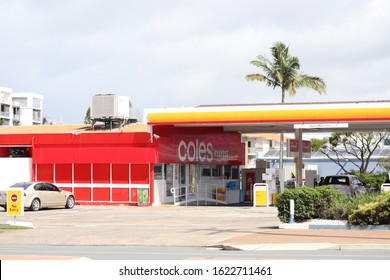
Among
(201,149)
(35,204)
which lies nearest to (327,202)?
(35,204)

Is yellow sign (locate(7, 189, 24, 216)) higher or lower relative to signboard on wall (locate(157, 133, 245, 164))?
lower

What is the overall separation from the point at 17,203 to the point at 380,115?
20.1 meters

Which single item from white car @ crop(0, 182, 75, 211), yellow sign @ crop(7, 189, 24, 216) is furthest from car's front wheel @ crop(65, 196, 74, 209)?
yellow sign @ crop(7, 189, 24, 216)

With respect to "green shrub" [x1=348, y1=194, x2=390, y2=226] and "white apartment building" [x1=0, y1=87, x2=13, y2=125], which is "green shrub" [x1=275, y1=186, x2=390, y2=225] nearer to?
"green shrub" [x1=348, y1=194, x2=390, y2=226]

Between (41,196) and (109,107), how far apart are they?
31.0 feet

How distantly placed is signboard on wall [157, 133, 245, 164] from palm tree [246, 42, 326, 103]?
8041 millimetres

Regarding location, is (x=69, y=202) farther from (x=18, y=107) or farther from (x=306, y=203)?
(x=18, y=107)

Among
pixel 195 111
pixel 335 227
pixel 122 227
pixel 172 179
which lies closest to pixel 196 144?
pixel 172 179

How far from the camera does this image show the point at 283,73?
59906 mm

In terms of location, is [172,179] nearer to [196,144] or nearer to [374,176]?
[196,144]

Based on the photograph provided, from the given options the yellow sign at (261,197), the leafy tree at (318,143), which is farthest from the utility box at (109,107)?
the leafy tree at (318,143)

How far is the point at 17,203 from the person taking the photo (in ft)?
90.1

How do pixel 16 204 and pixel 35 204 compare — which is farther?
pixel 35 204

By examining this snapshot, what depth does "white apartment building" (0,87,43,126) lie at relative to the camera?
5650 inches
